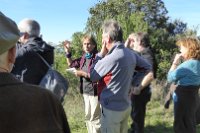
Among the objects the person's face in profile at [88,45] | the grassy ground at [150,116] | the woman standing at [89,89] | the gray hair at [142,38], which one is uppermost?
the gray hair at [142,38]

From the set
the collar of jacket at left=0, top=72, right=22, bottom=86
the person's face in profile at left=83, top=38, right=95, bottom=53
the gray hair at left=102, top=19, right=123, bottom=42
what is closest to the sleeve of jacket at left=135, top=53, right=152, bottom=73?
the gray hair at left=102, top=19, right=123, bottom=42

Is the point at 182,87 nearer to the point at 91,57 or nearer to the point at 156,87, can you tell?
the point at 91,57


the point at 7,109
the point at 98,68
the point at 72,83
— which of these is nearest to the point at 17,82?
the point at 7,109

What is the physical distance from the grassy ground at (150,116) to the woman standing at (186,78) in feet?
5.64

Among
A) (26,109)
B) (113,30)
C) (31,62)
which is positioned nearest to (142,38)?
(113,30)

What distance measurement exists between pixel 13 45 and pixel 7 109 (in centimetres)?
27

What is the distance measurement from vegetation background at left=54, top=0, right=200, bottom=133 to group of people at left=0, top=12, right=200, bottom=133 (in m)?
0.97

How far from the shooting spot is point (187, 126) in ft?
19.6

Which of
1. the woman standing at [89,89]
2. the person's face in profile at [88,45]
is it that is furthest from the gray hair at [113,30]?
the person's face in profile at [88,45]

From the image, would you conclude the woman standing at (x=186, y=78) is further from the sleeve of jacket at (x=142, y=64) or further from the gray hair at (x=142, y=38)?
the sleeve of jacket at (x=142, y=64)

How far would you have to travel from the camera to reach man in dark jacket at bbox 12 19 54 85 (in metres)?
4.54

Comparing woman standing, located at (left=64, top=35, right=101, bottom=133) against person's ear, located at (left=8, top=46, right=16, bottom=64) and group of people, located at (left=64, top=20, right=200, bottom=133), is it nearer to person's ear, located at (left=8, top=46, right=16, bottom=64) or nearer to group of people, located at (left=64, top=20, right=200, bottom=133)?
group of people, located at (left=64, top=20, right=200, bottom=133)

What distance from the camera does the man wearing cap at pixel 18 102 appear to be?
176 centimetres

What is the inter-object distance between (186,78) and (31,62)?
2.17 m
